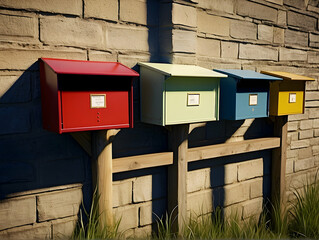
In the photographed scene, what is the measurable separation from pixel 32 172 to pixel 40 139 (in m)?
0.24

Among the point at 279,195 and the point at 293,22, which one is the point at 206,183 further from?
the point at 293,22

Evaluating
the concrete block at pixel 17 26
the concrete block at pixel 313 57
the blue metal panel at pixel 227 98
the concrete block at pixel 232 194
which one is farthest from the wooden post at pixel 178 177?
the concrete block at pixel 313 57

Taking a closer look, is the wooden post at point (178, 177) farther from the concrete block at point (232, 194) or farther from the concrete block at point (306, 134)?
the concrete block at point (306, 134)

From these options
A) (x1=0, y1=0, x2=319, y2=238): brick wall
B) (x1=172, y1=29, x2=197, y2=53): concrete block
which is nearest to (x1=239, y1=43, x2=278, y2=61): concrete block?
(x1=0, y1=0, x2=319, y2=238): brick wall

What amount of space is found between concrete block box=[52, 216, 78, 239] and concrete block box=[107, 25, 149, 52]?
1369 mm

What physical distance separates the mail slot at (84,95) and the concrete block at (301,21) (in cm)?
267

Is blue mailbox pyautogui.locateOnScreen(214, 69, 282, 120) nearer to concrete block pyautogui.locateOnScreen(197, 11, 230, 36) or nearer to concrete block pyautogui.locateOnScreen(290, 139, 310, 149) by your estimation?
concrete block pyautogui.locateOnScreen(197, 11, 230, 36)

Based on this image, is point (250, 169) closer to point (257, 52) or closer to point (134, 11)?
point (257, 52)

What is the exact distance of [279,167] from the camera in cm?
394

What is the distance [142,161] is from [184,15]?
129 cm

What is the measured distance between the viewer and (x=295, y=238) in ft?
11.9

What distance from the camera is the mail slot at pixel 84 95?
2.06 metres

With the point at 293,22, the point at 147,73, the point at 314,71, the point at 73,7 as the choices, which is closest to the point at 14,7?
the point at 73,7

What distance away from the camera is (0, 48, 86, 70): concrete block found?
2188mm
